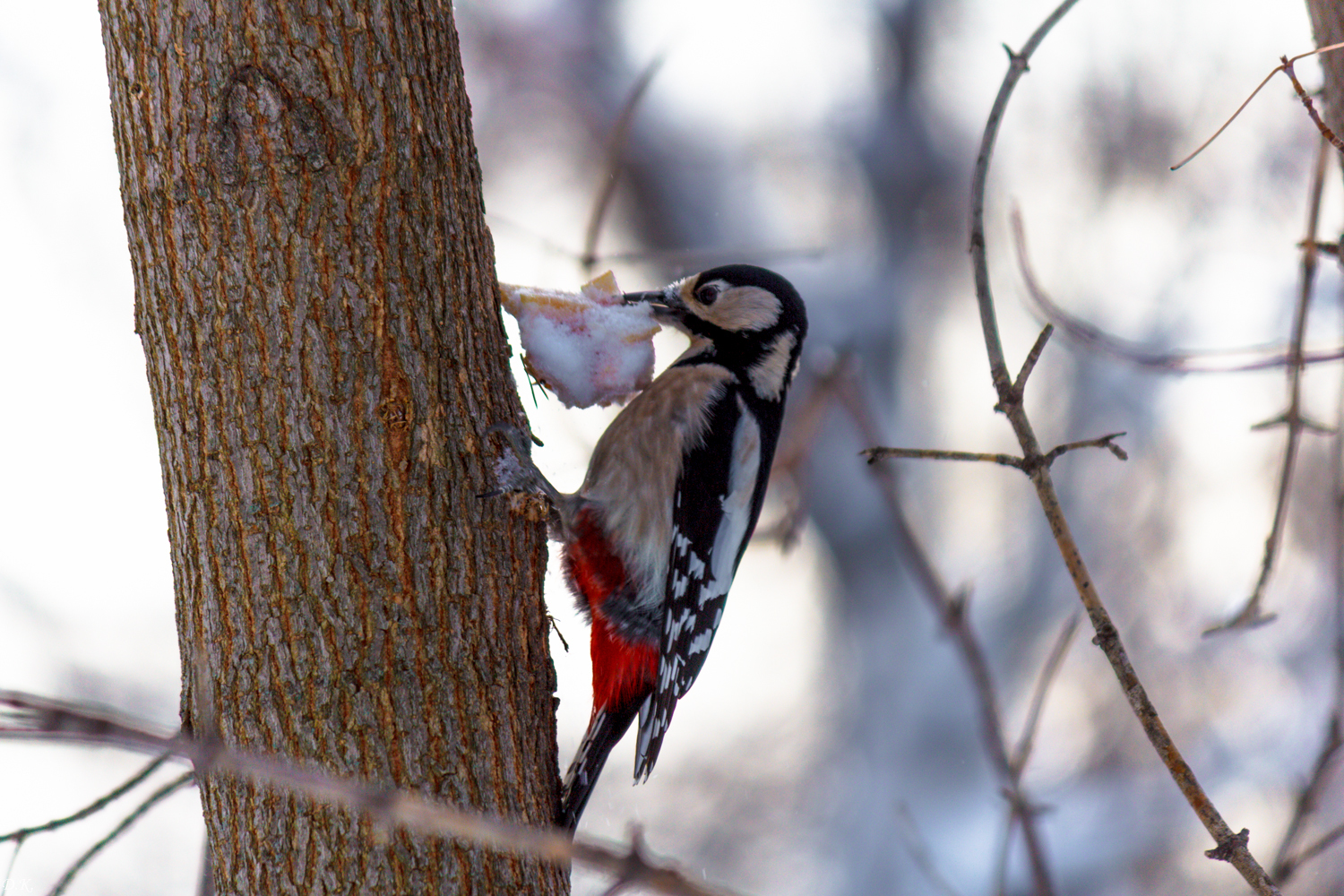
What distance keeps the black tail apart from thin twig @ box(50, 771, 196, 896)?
1.85 feet

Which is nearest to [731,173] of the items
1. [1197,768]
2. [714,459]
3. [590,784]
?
[1197,768]

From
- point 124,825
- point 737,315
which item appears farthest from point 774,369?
point 124,825

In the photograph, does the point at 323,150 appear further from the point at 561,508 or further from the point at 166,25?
the point at 561,508

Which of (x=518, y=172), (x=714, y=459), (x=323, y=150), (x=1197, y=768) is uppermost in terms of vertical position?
(x=518, y=172)

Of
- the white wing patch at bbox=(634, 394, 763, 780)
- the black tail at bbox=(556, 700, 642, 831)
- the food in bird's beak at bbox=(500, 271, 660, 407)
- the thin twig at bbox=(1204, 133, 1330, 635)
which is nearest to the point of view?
the black tail at bbox=(556, 700, 642, 831)

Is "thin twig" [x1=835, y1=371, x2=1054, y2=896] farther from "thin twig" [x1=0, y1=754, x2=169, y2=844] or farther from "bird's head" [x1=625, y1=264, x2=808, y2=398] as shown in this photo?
"thin twig" [x1=0, y1=754, x2=169, y2=844]

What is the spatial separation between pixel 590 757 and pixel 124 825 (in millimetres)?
770

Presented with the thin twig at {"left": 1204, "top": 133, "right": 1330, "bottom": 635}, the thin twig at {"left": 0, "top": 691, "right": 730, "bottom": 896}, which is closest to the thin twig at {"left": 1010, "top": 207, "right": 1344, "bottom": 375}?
the thin twig at {"left": 1204, "top": 133, "right": 1330, "bottom": 635}

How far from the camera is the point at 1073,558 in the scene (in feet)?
5.10

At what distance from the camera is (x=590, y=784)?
186 centimetres

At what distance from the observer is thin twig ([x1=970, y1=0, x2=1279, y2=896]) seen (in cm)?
135

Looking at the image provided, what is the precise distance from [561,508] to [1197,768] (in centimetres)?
670

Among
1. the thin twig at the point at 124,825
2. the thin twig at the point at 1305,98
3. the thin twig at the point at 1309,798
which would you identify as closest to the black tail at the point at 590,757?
the thin twig at the point at 124,825

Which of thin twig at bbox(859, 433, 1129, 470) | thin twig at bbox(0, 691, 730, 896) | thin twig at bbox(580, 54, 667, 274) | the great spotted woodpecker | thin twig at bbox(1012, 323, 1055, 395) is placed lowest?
thin twig at bbox(0, 691, 730, 896)
